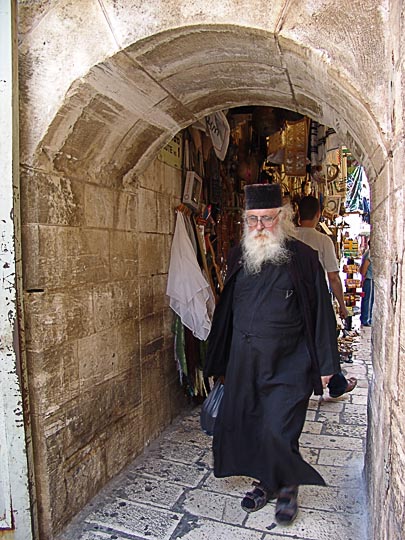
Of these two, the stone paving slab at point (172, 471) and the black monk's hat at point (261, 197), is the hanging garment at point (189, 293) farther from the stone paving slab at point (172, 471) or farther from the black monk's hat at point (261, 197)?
the black monk's hat at point (261, 197)

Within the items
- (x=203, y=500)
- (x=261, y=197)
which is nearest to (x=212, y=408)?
(x=203, y=500)

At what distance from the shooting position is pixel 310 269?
3.09 m

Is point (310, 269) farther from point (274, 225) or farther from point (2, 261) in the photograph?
point (2, 261)

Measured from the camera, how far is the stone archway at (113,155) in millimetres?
2152

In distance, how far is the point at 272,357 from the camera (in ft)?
9.70

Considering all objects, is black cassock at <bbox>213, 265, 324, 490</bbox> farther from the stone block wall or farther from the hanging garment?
the hanging garment

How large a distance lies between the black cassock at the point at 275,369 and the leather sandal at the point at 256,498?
94 millimetres

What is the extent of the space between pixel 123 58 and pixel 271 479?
8.37ft

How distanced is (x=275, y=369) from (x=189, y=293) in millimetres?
1360

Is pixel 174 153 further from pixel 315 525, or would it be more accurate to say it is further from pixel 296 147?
pixel 315 525

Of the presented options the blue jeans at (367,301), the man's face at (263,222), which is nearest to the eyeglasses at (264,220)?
the man's face at (263,222)

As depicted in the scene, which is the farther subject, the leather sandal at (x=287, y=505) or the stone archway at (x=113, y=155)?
the leather sandal at (x=287, y=505)

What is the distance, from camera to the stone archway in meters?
2.15

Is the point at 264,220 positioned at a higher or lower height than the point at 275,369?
higher
